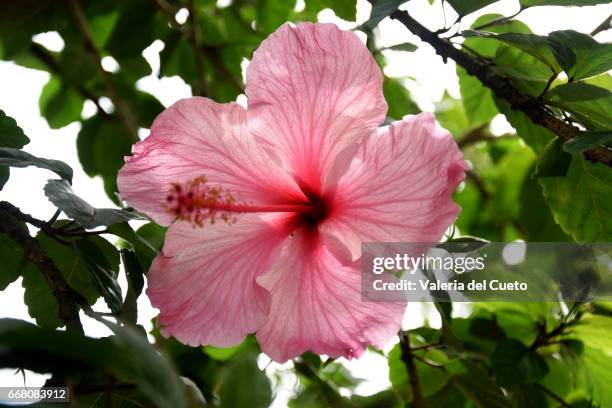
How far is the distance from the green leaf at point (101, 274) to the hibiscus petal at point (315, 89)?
299mm

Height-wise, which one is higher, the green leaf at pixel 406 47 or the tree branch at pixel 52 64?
the green leaf at pixel 406 47

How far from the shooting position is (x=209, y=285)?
1067mm

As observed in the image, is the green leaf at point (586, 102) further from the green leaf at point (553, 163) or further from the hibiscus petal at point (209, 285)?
the hibiscus petal at point (209, 285)

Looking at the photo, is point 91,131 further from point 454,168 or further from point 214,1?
point 454,168

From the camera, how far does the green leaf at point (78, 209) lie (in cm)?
98

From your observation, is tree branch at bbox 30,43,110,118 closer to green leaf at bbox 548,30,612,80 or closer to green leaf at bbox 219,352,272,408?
green leaf at bbox 548,30,612,80

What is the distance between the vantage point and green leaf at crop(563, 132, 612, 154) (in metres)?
0.98

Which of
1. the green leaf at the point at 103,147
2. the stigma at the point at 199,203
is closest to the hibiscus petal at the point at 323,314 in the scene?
the stigma at the point at 199,203

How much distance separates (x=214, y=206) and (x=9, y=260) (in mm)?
388

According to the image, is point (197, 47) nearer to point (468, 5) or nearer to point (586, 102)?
point (468, 5)

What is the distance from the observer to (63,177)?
110cm

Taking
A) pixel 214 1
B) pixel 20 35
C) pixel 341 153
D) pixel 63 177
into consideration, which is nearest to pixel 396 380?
pixel 341 153

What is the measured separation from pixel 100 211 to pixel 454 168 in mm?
498

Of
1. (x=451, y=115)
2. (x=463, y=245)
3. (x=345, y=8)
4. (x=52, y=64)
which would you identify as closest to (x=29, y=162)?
(x=463, y=245)
